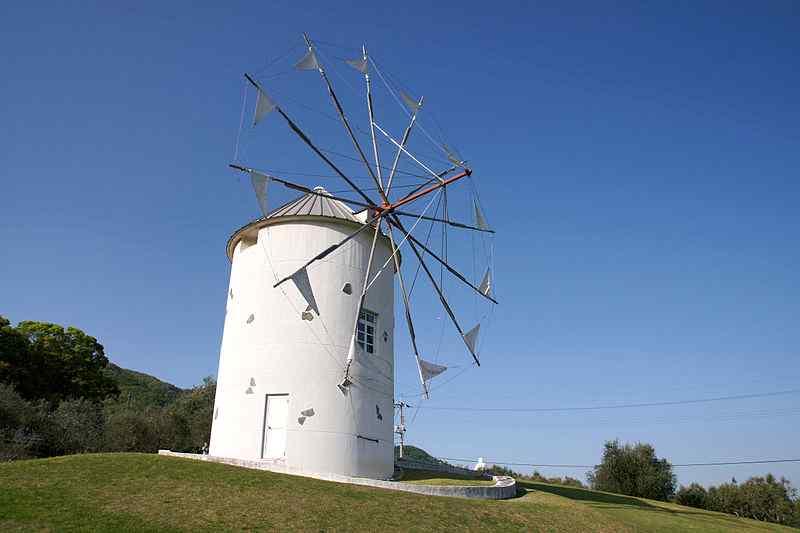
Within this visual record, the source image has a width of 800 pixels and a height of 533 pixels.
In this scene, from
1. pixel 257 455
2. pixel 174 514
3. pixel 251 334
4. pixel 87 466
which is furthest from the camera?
pixel 251 334

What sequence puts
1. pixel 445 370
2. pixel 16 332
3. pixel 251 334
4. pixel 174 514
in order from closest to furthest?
pixel 174 514
pixel 251 334
pixel 445 370
pixel 16 332

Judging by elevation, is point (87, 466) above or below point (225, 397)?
below

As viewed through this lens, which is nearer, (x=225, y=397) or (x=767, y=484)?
(x=225, y=397)

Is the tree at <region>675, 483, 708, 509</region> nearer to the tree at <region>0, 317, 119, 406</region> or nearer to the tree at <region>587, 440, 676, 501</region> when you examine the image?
the tree at <region>587, 440, 676, 501</region>

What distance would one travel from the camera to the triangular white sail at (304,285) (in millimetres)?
18969

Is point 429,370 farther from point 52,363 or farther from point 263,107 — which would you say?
point 52,363

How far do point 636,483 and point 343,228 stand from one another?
83.9 feet

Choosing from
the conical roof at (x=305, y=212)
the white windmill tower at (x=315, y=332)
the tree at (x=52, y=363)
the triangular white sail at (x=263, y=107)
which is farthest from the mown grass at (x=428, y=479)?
the tree at (x=52, y=363)

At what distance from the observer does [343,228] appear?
21.3 meters

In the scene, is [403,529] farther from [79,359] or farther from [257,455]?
[79,359]

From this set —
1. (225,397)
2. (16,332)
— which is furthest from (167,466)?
(16,332)

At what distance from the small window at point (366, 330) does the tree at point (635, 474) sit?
21867 mm

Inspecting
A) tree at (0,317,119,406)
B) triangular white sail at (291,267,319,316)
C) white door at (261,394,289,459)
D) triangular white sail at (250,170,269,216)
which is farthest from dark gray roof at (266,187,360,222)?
tree at (0,317,119,406)

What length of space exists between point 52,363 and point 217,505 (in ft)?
107
